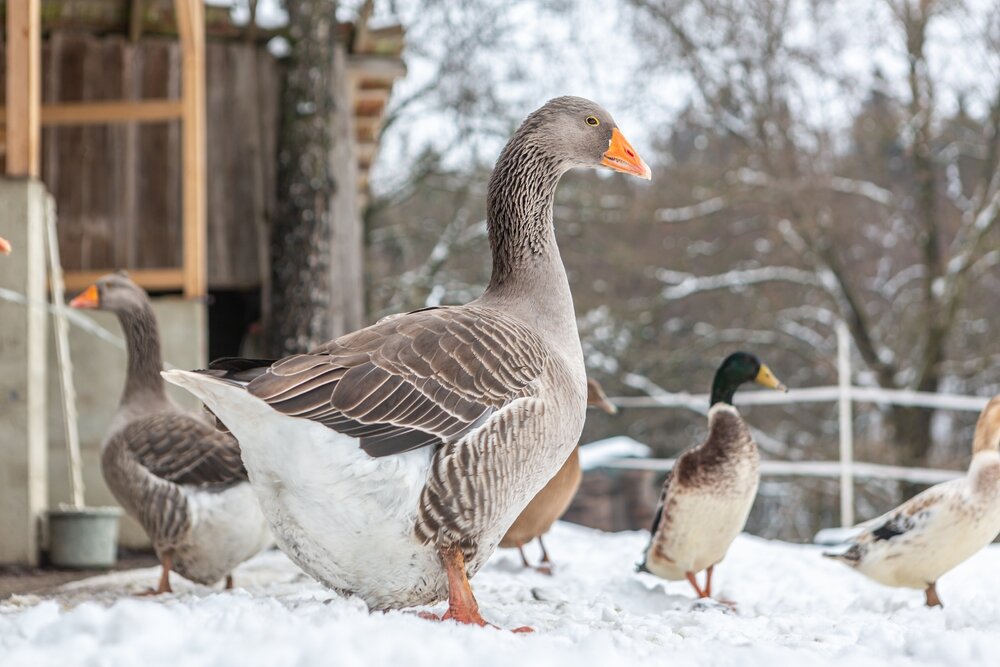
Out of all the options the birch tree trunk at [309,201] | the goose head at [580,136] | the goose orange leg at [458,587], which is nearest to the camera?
the goose orange leg at [458,587]

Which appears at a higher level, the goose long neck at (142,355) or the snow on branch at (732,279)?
the goose long neck at (142,355)

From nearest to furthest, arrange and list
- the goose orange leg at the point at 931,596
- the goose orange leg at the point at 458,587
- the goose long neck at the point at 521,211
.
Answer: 1. the goose orange leg at the point at 458,587
2. the goose long neck at the point at 521,211
3. the goose orange leg at the point at 931,596

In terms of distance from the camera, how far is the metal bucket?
23.2ft

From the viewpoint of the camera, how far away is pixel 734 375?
5.98 meters

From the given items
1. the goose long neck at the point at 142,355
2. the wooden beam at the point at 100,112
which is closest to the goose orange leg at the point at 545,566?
the goose long neck at the point at 142,355

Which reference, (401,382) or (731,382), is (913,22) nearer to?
(731,382)

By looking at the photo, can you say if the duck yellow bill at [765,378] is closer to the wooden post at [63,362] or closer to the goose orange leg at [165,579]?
the goose orange leg at [165,579]

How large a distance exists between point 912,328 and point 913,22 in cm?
431

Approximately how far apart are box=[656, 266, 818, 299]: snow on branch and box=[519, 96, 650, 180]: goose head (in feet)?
39.4

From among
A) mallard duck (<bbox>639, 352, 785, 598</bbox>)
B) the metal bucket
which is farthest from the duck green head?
the metal bucket

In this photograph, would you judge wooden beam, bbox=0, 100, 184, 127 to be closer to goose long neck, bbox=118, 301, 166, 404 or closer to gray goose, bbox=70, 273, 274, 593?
goose long neck, bbox=118, 301, 166, 404

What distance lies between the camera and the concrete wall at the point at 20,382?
23.4ft

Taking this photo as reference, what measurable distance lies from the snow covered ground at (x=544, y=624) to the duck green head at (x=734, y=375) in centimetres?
109

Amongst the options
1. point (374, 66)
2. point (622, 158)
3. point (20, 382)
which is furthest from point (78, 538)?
point (374, 66)
